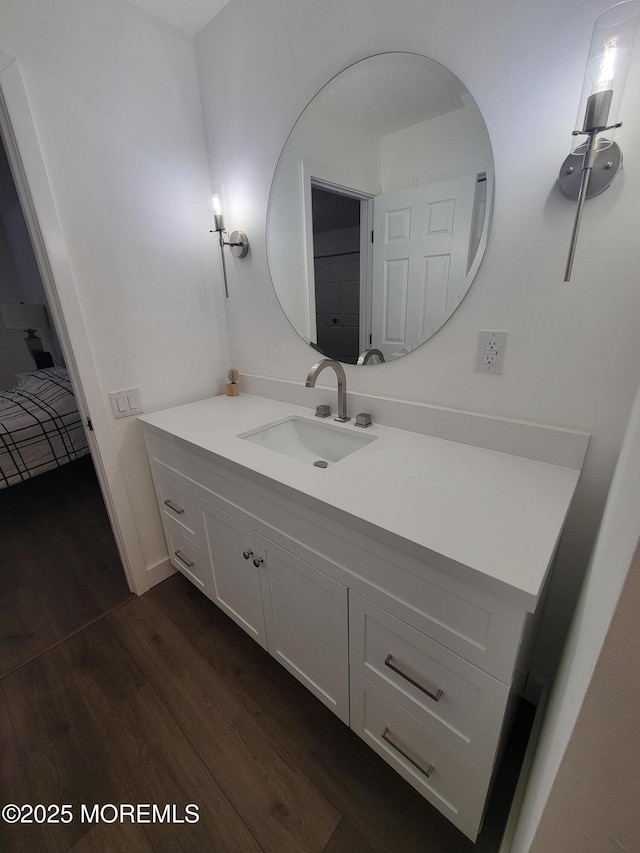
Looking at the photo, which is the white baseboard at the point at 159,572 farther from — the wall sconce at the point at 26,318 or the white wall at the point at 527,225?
the wall sconce at the point at 26,318

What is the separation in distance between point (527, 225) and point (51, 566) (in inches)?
102

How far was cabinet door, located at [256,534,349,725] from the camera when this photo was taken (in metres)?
0.92

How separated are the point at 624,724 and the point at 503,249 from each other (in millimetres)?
998

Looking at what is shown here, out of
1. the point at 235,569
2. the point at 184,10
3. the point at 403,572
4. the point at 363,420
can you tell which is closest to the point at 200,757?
the point at 235,569

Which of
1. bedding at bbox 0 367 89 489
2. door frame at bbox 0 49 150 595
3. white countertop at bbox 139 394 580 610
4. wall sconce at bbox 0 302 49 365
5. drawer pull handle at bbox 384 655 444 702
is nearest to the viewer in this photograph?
white countertop at bbox 139 394 580 610

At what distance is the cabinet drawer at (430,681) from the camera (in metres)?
0.69

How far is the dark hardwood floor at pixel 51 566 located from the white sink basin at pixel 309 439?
1118mm

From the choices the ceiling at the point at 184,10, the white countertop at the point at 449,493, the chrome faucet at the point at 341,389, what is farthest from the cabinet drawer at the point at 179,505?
the ceiling at the point at 184,10

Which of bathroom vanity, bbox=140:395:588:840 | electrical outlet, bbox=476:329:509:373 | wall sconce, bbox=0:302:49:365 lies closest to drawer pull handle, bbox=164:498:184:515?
bathroom vanity, bbox=140:395:588:840

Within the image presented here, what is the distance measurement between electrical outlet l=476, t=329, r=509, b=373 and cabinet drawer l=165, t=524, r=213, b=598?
4.19 ft

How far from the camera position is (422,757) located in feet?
2.79

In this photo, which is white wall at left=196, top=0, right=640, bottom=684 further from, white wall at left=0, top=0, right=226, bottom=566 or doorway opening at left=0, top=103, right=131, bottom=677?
doorway opening at left=0, top=103, right=131, bottom=677

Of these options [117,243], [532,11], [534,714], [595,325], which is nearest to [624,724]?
[595,325]

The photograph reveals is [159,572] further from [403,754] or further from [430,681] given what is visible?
[430,681]
